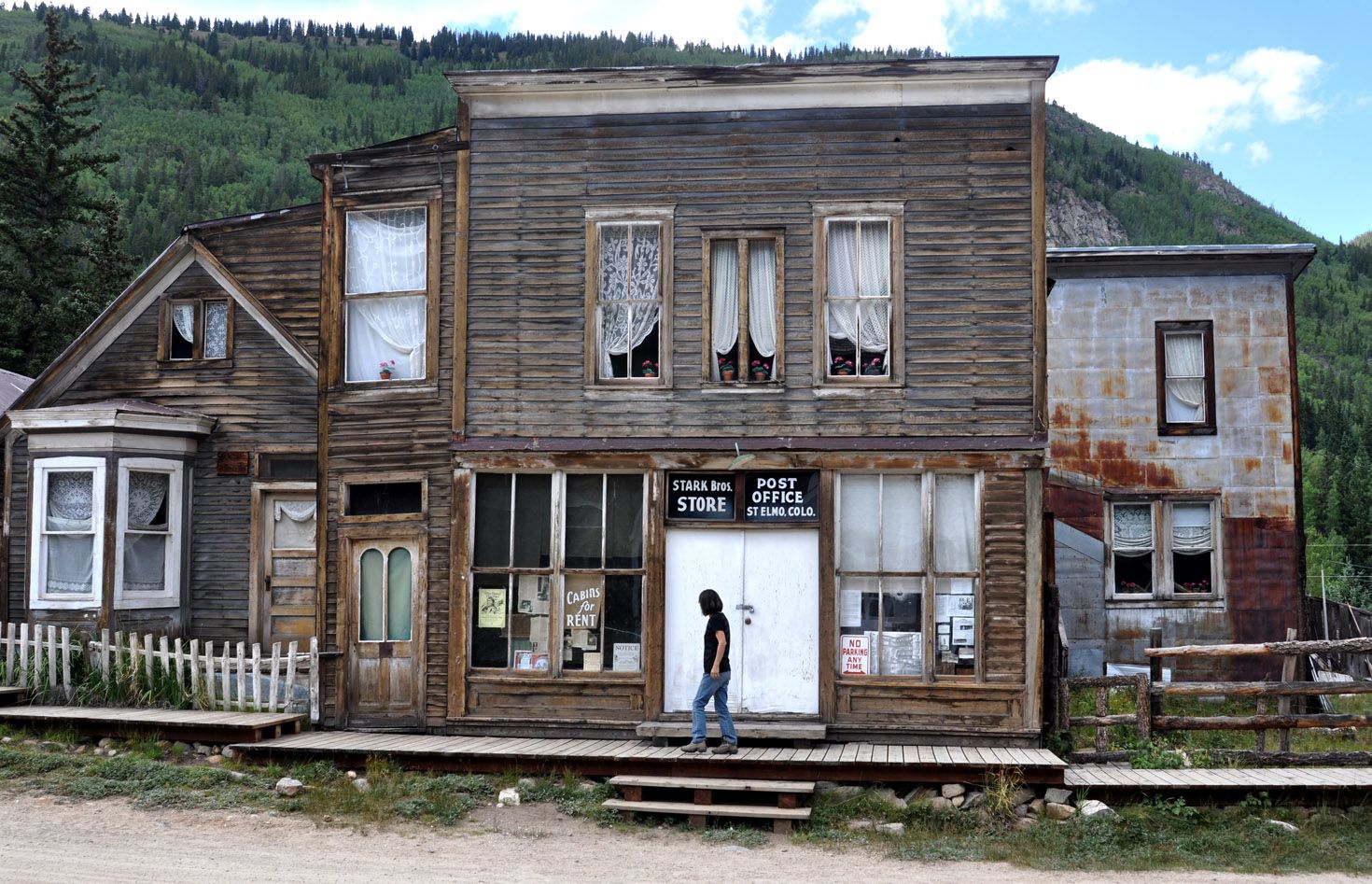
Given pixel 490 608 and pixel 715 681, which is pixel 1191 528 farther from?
pixel 490 608

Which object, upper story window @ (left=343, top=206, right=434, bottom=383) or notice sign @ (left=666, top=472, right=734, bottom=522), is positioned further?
upper story window @ (left=343, top=206, right=434, bottom=383)

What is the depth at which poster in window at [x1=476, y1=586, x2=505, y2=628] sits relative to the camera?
14.5 m

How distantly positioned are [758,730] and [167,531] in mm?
8854

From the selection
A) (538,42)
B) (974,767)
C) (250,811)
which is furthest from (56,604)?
(538,42)

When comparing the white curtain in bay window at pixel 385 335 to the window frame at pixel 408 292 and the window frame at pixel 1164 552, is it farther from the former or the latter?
the window frame at pixel 1164 552

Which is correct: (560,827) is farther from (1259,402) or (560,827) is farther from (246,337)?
(1259,402)

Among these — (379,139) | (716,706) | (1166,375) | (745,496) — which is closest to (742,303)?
(745,496)

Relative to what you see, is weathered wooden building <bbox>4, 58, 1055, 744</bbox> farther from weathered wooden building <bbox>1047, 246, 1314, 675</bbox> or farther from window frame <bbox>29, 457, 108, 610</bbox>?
weathered wooden building <bbox>1047, 246, 1314, 675</bbox>

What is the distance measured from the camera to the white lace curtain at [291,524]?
1764cm

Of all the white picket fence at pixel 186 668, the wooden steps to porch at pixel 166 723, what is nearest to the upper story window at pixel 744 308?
the white picket fence at pixel 186 668

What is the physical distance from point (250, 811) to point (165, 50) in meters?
131

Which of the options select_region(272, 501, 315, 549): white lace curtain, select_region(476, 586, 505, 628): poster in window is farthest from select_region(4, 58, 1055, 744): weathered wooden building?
select_region(272, 501, 315, 549): white lace curtain

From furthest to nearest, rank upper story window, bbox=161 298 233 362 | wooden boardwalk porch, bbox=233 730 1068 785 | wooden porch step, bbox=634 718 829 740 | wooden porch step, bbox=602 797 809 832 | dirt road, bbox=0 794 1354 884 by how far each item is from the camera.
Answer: upper story window, bbox=161 298 233 362 → wooden porch step, bbox=634 718 829 740 → wooden boardwalk porch, bbox=233 730 1068 785 → wooden porch step, bbox=602 797 809 832 → dirt road, bbox=0 794 1354 884

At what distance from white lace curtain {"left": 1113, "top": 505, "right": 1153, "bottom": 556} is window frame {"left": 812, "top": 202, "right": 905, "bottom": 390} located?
8.56 metres
